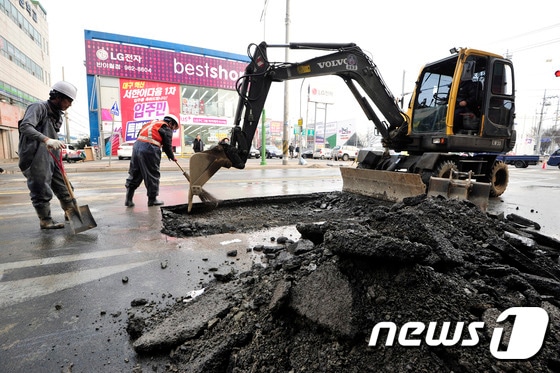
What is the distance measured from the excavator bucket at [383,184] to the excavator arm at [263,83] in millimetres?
1557

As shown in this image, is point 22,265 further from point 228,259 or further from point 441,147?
point 441,147

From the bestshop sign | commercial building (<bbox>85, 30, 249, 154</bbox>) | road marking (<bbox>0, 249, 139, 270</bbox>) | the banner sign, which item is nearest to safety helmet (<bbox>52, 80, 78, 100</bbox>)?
road marking (<bbox>0, 249, 139, 270</bbox>)

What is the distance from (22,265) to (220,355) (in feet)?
8.76

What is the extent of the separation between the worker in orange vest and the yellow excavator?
1241mm

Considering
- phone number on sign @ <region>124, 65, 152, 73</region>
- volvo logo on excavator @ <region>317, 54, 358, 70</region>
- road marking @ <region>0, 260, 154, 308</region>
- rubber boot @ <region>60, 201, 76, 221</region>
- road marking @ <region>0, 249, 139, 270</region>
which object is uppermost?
phone number on sign @ <region>124, 65, 152, 73</region>

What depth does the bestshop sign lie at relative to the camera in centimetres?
2689

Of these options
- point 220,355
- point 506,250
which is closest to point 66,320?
point 220,355

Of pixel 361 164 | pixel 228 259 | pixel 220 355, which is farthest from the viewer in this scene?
pixel 361 164

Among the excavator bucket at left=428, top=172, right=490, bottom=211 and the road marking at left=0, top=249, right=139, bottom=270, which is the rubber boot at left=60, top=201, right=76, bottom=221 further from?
the excavator bucket at left=428, top=172, right=490, bottom=211

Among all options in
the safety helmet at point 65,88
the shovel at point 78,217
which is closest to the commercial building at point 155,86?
the safety helmet at point 65,88

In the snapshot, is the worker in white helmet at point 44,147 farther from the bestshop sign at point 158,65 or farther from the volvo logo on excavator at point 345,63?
the bestshop sign at point 158,65

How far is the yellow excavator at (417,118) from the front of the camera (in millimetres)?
5082

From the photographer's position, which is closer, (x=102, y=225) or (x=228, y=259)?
(x=228, y=259)

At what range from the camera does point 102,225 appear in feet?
14.6
